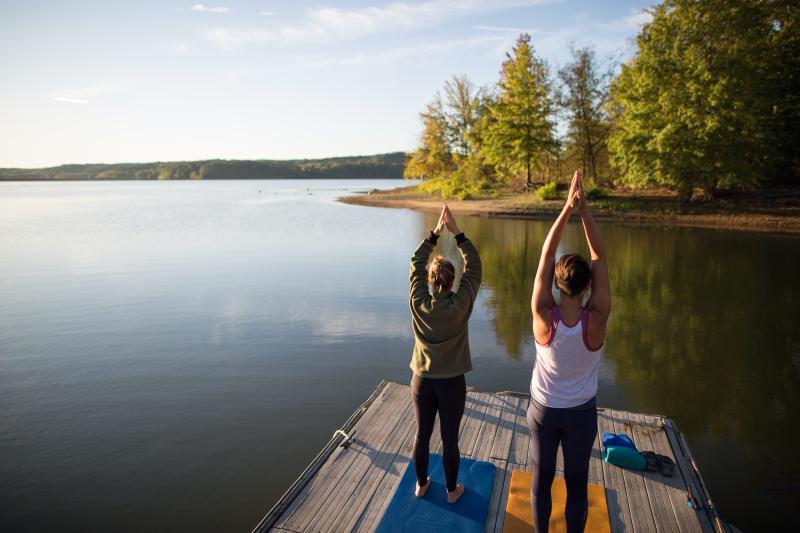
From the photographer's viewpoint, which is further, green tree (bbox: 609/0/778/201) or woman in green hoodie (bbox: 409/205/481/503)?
green tree (bbox: 609/0/778/201)

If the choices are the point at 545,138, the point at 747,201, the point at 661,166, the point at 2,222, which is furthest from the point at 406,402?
the point at 2,222

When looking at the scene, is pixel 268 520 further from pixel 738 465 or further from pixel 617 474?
pixel 738 465

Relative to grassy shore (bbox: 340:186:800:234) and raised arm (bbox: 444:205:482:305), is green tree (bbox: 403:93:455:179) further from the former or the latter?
raised arm (bbox: 444:205:482:305)

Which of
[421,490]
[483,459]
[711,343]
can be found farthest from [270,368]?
[711,343]

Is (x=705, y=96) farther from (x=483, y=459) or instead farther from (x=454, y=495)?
(x=454, y=495)

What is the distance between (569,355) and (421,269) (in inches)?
53.5

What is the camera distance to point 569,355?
119 inches

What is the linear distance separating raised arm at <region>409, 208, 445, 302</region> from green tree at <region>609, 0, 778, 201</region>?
25327 millimetres

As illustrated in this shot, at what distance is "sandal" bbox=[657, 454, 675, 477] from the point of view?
4618 mm

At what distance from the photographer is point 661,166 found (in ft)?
85.6

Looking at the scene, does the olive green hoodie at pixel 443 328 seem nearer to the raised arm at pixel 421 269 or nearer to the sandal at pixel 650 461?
the raised arm at pixel 421 269

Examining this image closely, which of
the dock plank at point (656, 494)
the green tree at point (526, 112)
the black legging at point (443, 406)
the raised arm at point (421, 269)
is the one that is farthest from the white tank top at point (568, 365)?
the green tree at point (526, 112)

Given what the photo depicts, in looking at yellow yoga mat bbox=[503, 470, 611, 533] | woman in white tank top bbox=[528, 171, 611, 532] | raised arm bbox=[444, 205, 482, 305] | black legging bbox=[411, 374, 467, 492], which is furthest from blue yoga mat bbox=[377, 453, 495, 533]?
raised arm bbox=[444, 205, 482, 305]

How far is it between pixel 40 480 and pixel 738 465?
767 centimetres
